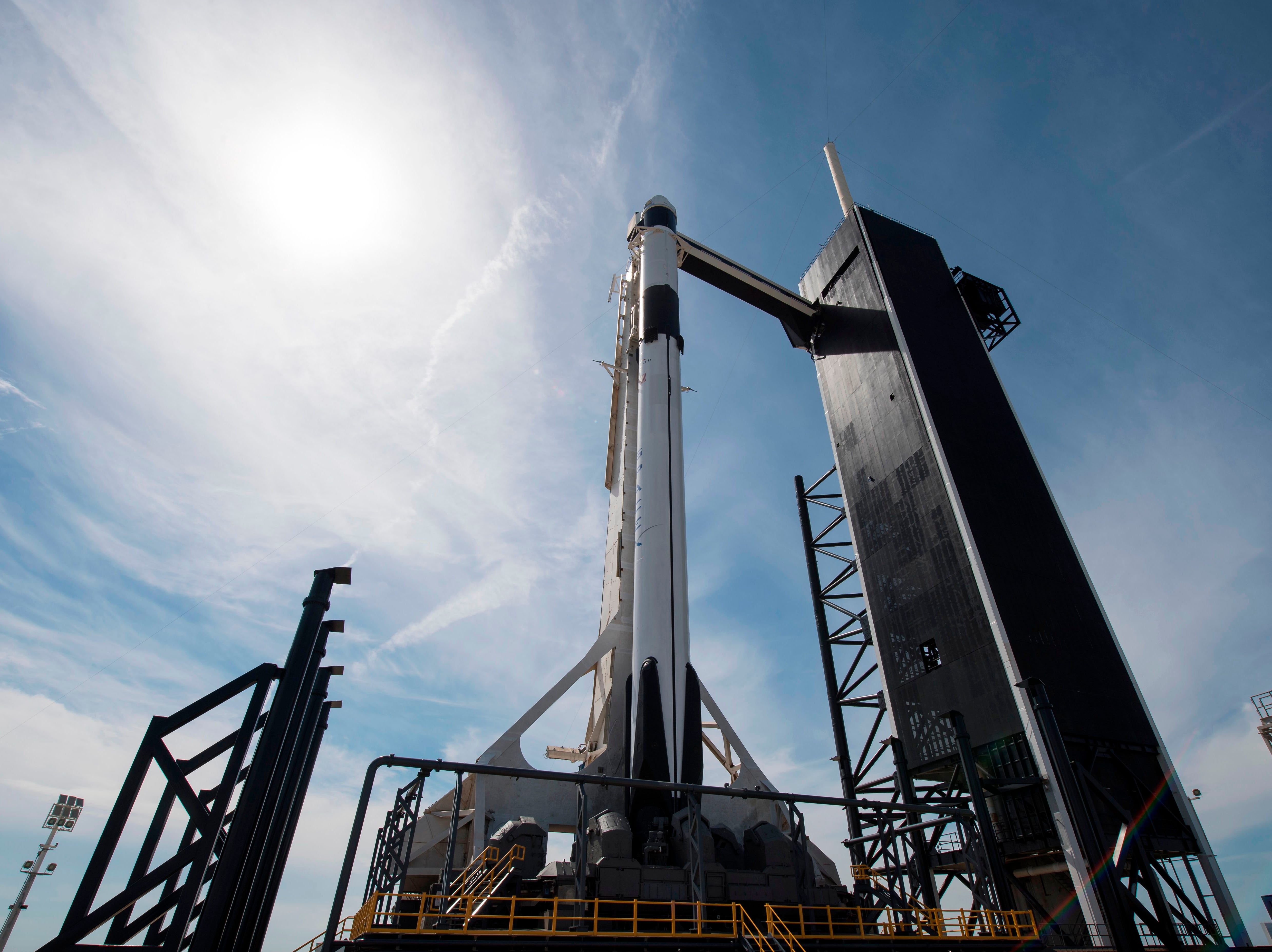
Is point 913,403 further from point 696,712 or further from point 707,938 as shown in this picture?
point 707,938

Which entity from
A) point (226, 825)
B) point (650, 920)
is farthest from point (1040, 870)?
point (226, 825)

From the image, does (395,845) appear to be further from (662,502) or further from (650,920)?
(662,502)

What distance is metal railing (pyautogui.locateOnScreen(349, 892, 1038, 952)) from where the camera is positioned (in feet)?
39.8

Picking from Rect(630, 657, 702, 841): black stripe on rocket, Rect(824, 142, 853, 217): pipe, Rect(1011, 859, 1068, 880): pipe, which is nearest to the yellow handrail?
Rect(630, 657, 702, 841): black stripe on rocket

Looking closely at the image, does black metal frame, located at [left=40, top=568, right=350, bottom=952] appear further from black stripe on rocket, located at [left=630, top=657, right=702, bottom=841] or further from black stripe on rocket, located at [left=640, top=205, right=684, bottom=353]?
black stripe on rocket, located at [left=640, top=205, right=684, bottom=353]

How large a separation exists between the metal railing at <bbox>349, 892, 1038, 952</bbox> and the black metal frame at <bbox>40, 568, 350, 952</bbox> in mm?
2102

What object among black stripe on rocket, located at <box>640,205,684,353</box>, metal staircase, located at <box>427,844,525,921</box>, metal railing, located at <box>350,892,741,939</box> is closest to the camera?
metal railing, located at <box>350,892,741,939</box>

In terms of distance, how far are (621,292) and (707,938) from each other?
94.8 feet

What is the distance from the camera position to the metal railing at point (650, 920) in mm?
12117

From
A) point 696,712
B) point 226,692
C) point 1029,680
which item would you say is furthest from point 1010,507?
point 226,692

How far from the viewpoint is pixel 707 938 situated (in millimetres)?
12820

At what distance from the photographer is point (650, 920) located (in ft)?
39.0

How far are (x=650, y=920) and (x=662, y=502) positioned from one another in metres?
13.4

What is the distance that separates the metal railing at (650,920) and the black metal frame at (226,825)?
82.8 inches
